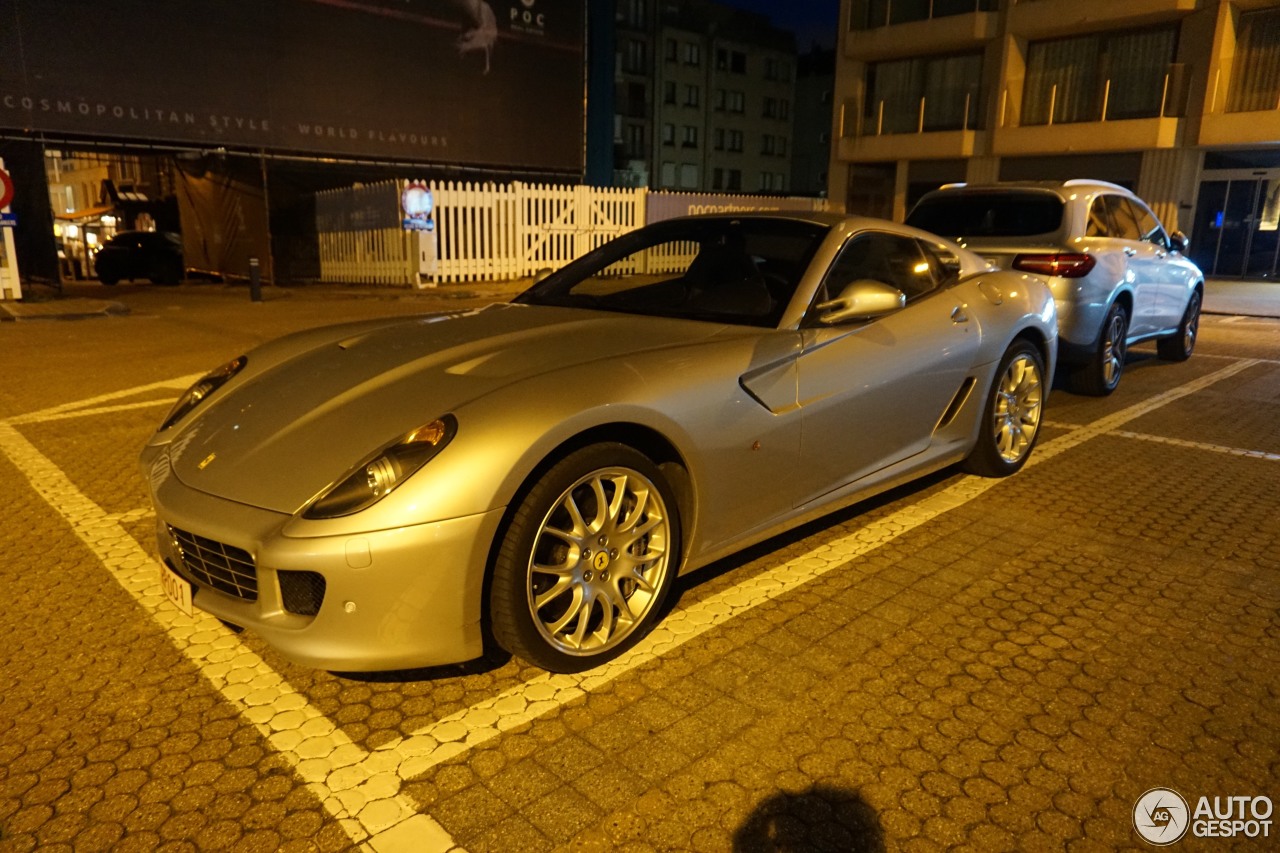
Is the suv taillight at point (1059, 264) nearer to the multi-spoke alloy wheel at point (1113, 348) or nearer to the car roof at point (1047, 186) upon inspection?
the car roof at point (1047, 186)

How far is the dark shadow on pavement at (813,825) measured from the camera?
6.85 feet

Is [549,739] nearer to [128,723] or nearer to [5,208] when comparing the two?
[128,723]

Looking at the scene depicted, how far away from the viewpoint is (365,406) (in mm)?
2787

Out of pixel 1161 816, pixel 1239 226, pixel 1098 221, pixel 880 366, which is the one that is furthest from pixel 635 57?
pixel 1161 816

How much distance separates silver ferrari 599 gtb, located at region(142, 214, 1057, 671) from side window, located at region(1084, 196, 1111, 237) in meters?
3.28

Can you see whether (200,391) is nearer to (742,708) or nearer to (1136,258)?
(742,708)

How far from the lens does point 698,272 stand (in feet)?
13.6

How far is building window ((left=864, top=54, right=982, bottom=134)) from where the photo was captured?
25516mm

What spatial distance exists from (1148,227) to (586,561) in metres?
7.42

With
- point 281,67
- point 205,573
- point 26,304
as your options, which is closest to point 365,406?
point 205,573

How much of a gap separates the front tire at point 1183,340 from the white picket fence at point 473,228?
12.4 metres

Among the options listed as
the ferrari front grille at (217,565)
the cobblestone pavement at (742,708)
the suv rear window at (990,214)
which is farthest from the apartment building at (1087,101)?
the ferrari front grille at (217,565)

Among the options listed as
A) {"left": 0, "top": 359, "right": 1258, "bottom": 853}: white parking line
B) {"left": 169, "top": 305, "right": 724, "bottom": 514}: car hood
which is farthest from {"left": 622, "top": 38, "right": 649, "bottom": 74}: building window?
{"left": 169, "top": 305, "right": 724, "bottom": 514}: car hood

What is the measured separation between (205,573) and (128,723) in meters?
0.47
